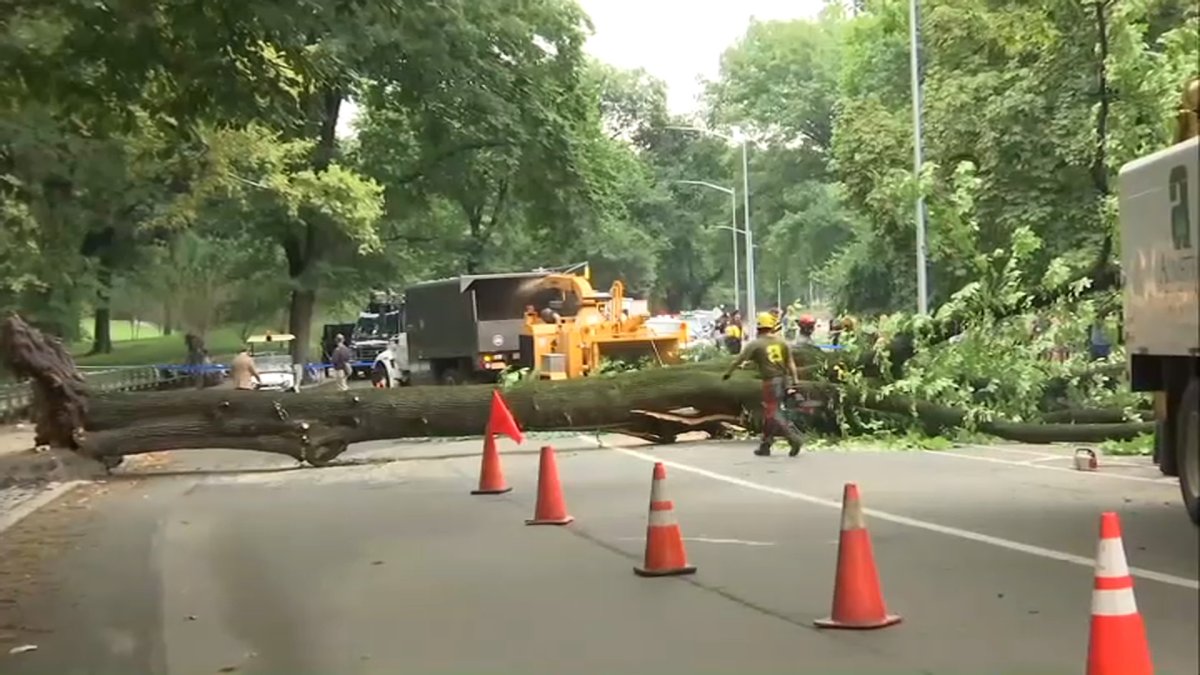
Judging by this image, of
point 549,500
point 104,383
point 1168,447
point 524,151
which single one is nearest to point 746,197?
point 524,151

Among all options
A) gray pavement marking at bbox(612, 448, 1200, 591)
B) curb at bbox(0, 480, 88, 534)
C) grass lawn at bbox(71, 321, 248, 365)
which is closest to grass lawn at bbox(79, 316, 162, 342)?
grass lawn at bbox(71, 321, 248, 365)

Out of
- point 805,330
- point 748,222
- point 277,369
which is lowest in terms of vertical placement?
point 277,369

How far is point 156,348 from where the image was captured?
182 ft

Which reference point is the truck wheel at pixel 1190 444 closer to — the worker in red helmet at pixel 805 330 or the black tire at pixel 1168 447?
the black tire at pixel 1168 447

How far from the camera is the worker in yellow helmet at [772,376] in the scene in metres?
16.7

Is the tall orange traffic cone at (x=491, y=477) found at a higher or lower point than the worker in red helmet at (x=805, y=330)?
lower

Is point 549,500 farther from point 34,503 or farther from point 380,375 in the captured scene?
point 380,375

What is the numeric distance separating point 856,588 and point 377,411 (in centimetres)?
1161

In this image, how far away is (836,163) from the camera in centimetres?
3272

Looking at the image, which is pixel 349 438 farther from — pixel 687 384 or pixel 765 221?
pixel 765 221

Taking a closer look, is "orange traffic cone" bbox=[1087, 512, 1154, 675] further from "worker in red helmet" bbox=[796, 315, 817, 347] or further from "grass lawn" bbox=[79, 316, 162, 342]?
"grass lawn" bbox=[79, 316, 162, 342]

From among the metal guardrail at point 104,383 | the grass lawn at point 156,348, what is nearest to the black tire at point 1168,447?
the metal guardrail at point 104,383

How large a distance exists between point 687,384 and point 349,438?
14.7 feet

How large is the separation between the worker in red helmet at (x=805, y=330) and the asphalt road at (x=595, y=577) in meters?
5.30
